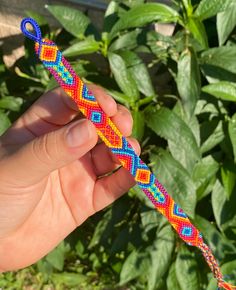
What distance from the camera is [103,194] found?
1489 millimetres

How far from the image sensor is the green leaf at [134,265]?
6.57 feet

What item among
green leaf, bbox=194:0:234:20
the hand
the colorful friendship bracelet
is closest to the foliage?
green leaf, bbox=194:0:234:20

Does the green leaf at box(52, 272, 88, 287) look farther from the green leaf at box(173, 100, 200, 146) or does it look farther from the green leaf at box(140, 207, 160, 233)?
the green leaf at box(173, 100, 200, 146)

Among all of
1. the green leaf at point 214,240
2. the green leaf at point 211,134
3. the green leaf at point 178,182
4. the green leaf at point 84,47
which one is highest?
the green leaf at point 84,47

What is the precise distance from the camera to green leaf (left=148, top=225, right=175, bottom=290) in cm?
184

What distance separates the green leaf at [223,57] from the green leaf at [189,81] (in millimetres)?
120

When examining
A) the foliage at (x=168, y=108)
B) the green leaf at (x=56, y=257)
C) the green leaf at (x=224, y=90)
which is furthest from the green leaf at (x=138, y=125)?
the green leaf at (x=56, y=257)

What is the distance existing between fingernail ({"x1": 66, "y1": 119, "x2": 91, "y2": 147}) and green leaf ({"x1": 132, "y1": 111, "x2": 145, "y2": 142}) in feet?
1.95

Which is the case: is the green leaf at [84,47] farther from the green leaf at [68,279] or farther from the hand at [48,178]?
the green leaf at [68,279]

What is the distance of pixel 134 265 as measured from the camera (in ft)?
6.60

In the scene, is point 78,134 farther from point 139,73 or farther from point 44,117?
point 139,73

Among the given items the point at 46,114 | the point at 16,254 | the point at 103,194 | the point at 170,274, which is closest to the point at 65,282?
the point at 170,274

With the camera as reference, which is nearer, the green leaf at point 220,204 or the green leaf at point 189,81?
the green leaf at point 189,81

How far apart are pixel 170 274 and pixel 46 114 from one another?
0.98 m
